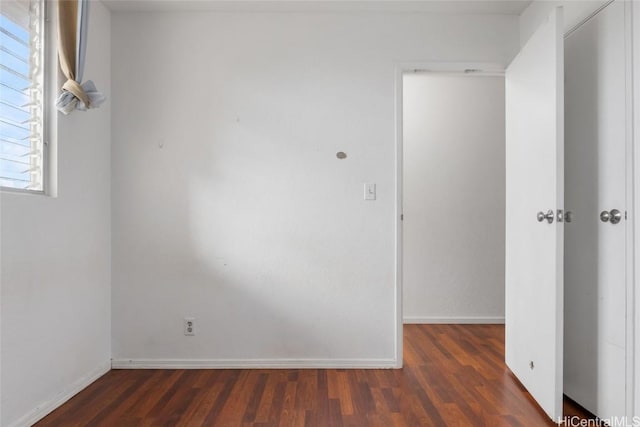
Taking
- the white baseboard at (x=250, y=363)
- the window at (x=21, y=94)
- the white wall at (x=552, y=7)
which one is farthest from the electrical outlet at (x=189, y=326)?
the white wall at (x=552, y=7)

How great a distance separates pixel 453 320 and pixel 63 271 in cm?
316

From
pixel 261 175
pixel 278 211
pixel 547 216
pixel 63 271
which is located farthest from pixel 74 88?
pixel 547 216

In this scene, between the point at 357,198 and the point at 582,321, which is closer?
the point at 582,321

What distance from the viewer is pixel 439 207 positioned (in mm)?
3736

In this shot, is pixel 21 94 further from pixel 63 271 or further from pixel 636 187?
pixel 636 187

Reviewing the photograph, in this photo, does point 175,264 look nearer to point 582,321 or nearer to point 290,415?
point 290,415

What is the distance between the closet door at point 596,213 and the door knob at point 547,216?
8.6 inches

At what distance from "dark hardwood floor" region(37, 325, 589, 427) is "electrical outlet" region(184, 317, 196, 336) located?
0.24 m

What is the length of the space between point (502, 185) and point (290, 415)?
2.92 meters

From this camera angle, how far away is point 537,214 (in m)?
2.02

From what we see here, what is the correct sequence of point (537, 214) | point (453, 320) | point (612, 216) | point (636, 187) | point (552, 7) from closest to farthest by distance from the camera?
point (636, 187) → point (612, 216) → point (537, 214) → point (552, 7) → point (453, 320)

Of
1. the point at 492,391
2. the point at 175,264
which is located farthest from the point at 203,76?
the point at 492,391

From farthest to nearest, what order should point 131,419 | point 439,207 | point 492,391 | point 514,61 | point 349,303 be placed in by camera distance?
point 439,207, point 349,303, point 514,61, point 492,391, point 131,419

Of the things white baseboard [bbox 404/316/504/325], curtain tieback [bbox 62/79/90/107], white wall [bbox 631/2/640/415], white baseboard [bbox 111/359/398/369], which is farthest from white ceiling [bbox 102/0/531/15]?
white baseboard [bbox 404/316/504/325]
